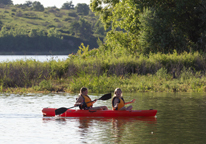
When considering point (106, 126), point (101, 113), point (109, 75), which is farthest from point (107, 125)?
point (109, 75)

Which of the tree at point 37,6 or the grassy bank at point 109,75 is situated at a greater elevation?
the tree at point 37,6

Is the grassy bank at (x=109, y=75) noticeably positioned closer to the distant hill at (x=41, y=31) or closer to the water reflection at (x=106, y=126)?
the water reflection at (x=106, y=126)

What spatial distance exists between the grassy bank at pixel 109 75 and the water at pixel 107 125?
14.3 ft

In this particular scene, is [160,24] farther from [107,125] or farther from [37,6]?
[37,6]

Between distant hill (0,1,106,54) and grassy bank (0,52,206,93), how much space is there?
75953mm

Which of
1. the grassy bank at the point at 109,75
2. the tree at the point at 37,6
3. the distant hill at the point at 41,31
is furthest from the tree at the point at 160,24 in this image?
the tree at the point at 37,6

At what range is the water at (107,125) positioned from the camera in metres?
9.82

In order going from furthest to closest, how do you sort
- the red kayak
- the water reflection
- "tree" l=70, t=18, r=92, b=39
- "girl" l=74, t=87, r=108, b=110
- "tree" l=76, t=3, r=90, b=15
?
"tree" l=76, t=3, r=90, b=15 → "tree" l=70, t=18, r=92, b=39 → "girl" l=74, t=87, r=108, b=110 → the red kayak → the water reflection

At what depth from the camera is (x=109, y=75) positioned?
24.5 m

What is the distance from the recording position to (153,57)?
27.0m

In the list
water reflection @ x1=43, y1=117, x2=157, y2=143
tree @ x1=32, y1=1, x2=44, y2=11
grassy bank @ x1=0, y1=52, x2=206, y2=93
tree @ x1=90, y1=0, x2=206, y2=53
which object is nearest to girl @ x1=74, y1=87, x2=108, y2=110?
water reflection @ x1=43, y1=117, x2=157, y2=143

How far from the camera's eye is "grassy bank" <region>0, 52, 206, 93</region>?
72.2 ft

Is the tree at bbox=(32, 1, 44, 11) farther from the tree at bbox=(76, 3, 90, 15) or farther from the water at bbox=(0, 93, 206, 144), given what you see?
the water at bbox=(0, 93, 206, 144)

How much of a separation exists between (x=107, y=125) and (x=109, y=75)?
41.2ft
